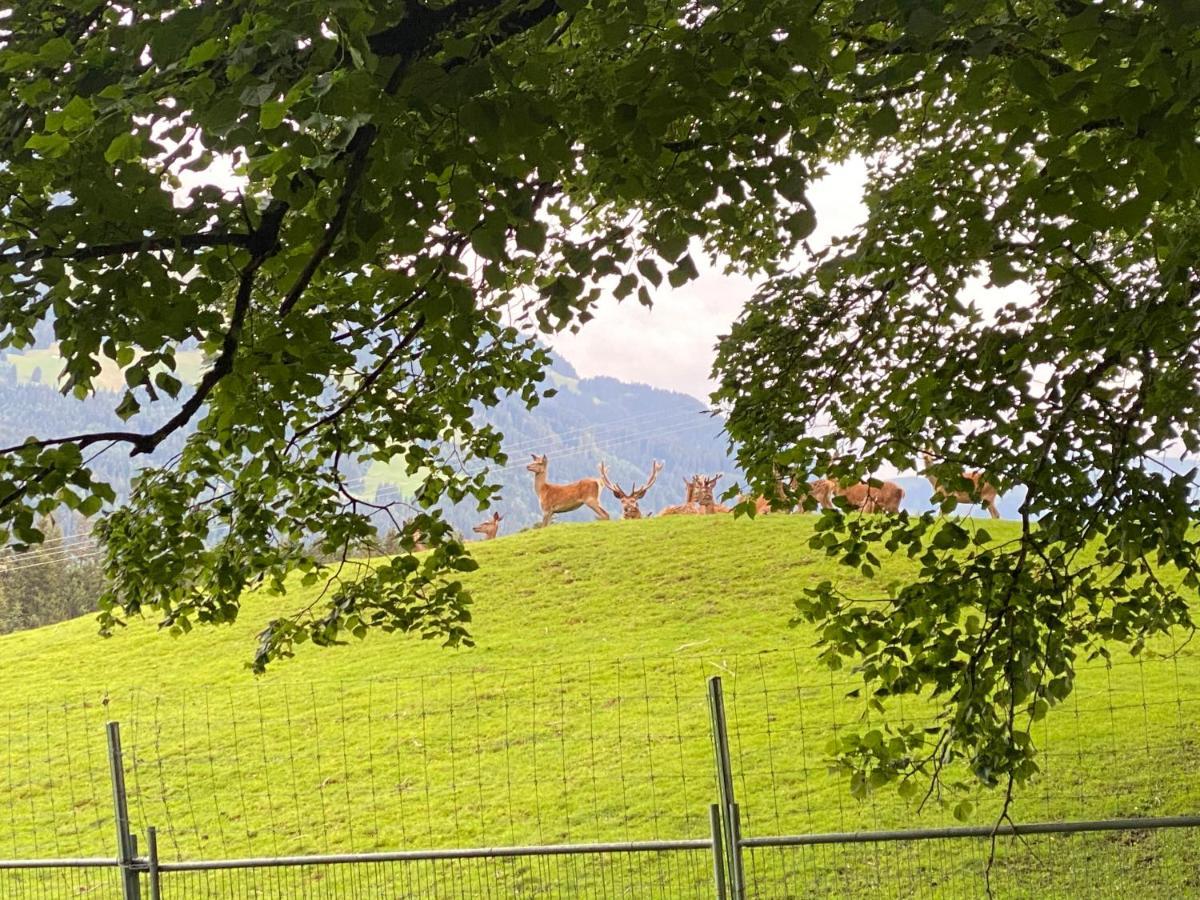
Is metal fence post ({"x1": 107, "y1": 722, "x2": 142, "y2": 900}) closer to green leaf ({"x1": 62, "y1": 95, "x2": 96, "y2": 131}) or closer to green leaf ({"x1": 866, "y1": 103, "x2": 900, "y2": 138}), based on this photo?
green leaf ({"x1": 62, "y1": 95, "x2": 96, "y2": 131})

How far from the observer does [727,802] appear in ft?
19.2

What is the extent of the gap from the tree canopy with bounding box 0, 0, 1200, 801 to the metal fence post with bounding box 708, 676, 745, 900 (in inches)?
54.9

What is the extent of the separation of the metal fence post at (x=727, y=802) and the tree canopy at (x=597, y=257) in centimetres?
139

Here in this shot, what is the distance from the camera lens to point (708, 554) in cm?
2009

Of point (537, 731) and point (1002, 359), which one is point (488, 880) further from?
point (1002, 359)

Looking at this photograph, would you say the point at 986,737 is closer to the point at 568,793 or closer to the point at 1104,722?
the point at 568,793

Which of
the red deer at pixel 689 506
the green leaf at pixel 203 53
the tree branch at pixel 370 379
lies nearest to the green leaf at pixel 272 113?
the green leaf at pixel 203 53

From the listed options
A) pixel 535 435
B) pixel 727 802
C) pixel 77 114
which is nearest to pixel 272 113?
pixel 77 114

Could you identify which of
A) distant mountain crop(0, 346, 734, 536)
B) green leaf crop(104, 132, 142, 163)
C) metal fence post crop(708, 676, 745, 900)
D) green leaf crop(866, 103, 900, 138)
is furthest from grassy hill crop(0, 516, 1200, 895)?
distant mountain crop(0, 346, 734, 536)

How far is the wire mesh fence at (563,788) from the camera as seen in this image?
8.77 metres

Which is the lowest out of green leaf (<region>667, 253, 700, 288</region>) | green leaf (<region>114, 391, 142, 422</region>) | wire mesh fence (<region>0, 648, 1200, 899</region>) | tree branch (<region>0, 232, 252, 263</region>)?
wire mesh fence (<region>0, 648, 1200, 899</region>)

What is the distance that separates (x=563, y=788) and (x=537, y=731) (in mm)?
1673

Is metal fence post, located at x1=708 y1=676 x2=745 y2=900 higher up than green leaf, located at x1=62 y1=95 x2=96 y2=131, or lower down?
lower down

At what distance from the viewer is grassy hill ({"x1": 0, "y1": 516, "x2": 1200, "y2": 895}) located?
1055cm
